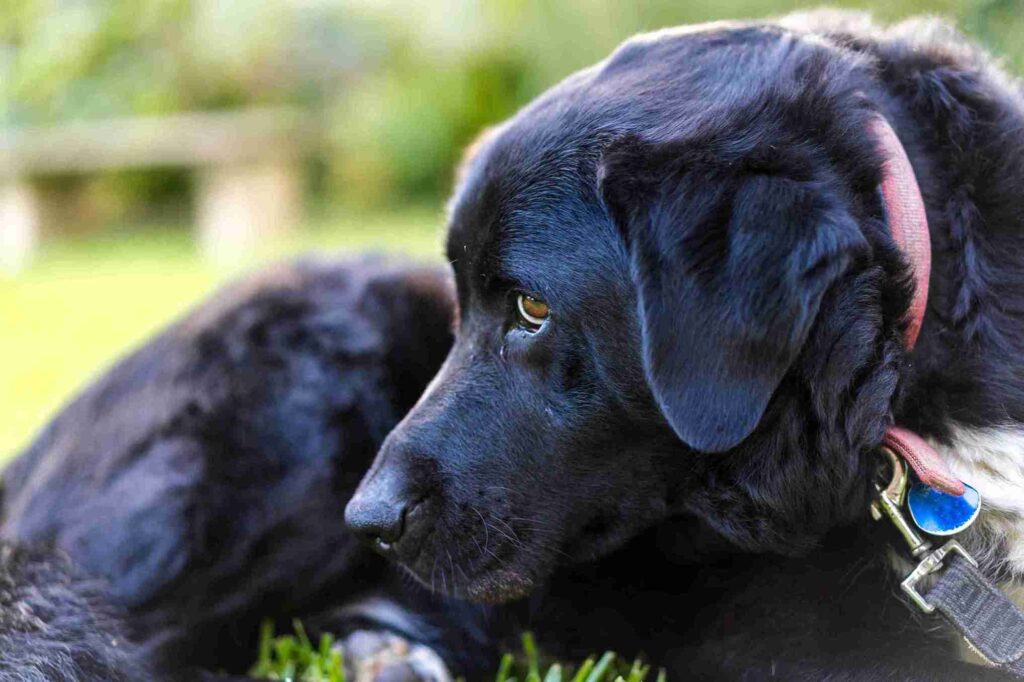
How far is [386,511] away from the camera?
2043 mm

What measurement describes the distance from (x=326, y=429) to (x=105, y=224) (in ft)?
39.0

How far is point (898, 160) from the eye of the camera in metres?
1.93

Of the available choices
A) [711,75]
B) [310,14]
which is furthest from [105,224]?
[711,75]

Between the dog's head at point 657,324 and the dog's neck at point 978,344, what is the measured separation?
131mm

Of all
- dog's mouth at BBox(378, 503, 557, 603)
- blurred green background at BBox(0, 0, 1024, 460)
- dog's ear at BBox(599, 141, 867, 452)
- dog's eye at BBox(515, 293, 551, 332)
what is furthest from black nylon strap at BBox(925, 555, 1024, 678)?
blurred green background at BBox(0, 0, 1024, 460)

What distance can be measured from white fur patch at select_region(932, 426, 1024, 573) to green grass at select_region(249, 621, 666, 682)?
0.72 meters

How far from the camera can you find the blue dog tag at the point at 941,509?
6.02 feet

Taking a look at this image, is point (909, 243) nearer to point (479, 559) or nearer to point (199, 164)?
point (479, 559)

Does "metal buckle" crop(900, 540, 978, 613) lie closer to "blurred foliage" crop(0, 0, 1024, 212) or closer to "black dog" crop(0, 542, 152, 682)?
"black dog" crop(0, 542, 152, 682)

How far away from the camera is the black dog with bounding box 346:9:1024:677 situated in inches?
70.7

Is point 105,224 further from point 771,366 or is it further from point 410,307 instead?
point 771,366

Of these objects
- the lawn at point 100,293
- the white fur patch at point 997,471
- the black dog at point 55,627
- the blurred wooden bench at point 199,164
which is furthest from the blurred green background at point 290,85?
the white fur patch at point 997,471

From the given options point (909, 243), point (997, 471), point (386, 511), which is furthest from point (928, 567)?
point (386, 511)

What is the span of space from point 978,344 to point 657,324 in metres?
0.61
